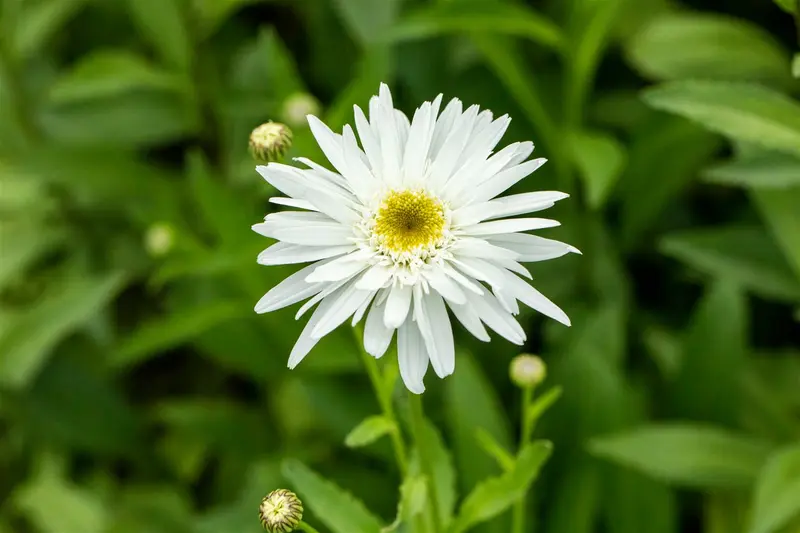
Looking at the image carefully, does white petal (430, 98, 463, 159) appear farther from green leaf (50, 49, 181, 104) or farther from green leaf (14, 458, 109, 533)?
green leaf (14, 458, 109, 533)

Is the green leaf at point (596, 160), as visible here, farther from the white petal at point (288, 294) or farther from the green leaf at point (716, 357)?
the white petal at point (288, 294)

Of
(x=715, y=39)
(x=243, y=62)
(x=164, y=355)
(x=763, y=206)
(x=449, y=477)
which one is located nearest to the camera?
(x=449, y=477)

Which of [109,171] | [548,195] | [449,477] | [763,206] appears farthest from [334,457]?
[548,195]

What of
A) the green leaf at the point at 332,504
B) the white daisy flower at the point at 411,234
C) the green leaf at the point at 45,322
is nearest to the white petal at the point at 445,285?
the white daisy flower at the point at 411,234

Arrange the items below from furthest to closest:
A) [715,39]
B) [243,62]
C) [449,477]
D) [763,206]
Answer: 1. [243,62]
2. [715,39]
3. [763,206]
4. [449,477]

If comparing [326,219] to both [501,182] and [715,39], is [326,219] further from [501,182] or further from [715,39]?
[715,39]

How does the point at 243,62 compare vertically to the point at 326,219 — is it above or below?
above
